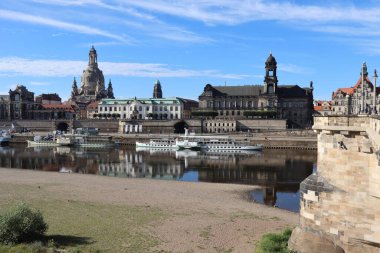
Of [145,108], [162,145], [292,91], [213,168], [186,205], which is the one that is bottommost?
[186,205]

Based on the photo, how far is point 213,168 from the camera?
4916 cm

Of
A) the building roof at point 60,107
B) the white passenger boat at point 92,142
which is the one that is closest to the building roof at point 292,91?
the white passenger boat at point 92,142

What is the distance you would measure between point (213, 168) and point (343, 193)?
117 ft

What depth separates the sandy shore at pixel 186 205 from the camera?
18.5m

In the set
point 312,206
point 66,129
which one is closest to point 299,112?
point 66,129

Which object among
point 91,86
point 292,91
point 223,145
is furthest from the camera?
point 91,86

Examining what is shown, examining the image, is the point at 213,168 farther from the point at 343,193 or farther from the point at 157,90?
the point at 157,90

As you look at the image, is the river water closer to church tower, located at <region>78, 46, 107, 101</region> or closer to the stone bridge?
the stone bridge

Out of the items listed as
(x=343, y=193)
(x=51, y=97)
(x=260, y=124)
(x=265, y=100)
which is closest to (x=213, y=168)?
(x=343, y=193)

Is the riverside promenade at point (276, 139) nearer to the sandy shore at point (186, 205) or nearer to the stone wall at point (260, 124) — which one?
the stone wall at point (260, 124)

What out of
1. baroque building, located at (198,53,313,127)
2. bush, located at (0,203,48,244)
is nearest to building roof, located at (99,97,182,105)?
baroque building, located at (198,53,313,127)

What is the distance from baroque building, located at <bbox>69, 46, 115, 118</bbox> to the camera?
164 metres

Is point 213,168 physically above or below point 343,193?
below

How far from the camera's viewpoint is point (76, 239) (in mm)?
17750
